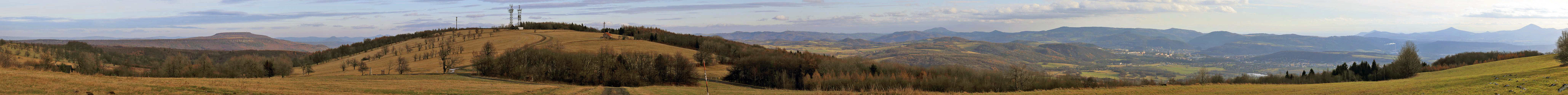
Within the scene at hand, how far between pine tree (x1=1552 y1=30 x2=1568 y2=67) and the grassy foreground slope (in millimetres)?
603

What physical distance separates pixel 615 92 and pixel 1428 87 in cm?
3852

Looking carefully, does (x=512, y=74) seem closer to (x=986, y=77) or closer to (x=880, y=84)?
(x=880, y=84)

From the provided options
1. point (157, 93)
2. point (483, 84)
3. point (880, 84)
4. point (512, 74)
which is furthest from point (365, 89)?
point (880, 84)

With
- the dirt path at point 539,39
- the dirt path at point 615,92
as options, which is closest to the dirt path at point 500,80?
the dirt path at point 615,92

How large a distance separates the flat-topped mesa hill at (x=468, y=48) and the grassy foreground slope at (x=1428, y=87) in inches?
1185

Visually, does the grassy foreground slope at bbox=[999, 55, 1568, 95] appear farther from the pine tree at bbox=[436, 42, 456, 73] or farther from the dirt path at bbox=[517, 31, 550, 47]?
the dirt path at bbox=[517, 31, 550, 47]

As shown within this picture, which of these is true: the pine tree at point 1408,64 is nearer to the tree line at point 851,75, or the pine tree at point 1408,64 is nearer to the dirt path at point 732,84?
the tree line at point 851,75

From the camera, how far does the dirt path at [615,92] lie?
85.5 ft

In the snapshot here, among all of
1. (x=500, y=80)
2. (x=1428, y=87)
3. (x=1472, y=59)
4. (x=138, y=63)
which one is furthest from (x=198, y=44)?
(x=1472, y=59)

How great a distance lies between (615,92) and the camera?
1084 inches

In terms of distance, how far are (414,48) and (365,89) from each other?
48.0m

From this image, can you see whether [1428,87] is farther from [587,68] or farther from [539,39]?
[539,39]

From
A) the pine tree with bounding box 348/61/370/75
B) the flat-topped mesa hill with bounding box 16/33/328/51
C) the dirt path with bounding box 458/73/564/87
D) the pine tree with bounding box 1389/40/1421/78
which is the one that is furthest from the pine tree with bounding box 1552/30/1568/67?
the flat-topped mesa hill with bounding box 16/33/328/51

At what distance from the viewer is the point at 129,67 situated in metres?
62.9
